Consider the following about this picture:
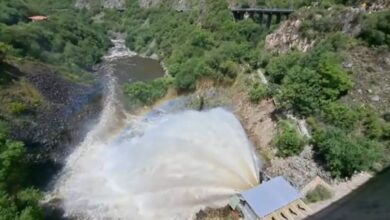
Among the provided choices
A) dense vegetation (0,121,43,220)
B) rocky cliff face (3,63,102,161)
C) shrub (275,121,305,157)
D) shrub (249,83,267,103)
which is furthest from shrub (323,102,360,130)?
dense vegetation (0,121,43,220)

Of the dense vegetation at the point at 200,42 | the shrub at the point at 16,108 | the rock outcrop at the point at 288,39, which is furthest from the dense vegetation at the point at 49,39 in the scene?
the rock outcrop at the point at 288,39

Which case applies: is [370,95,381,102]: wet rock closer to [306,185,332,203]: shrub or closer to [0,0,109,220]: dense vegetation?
[306,185,332,203]: shrub

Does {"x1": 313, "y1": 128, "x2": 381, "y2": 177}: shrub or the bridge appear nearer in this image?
{"x1": 313, "y1": 128, "x2": 381, "y2": 177}: shrub

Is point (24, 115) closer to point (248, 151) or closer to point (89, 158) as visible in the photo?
point (89, 158)

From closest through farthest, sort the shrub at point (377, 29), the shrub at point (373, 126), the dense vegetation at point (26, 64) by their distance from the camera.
Answer: the dense vegetation at point (26, 64) < the shrub at point (373, 126) < the shrub at point (377, 29)

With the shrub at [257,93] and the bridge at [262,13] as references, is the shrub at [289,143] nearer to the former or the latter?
the shrub at [257,93]
